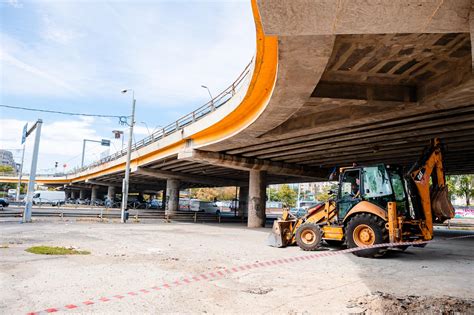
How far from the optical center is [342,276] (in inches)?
310

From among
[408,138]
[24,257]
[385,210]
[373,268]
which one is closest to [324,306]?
[373,268]

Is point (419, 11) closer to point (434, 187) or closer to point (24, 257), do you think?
point (434, 187)

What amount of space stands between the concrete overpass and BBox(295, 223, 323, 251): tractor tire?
433 cm

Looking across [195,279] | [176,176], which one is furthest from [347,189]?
[176,176]

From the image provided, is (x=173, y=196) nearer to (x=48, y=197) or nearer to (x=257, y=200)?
(x=257, y=200)

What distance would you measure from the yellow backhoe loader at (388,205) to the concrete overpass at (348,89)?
2.26m

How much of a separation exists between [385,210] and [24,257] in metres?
10.5

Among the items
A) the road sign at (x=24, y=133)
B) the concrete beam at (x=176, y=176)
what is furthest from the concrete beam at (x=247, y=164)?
the concrete beam at (x=176, y=176)

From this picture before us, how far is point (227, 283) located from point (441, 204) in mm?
7308

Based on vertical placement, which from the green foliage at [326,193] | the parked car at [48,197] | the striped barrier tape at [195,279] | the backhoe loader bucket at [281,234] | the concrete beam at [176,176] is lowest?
the striped barrier tape at [195,279]

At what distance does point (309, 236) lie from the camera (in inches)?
485

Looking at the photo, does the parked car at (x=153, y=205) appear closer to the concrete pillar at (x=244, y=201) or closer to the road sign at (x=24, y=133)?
the concrete pillar at (x=244, y=201)

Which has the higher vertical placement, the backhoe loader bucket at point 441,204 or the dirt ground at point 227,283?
the backhoe loader bucket at point 441,204

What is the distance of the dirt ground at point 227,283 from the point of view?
5.43 meters
